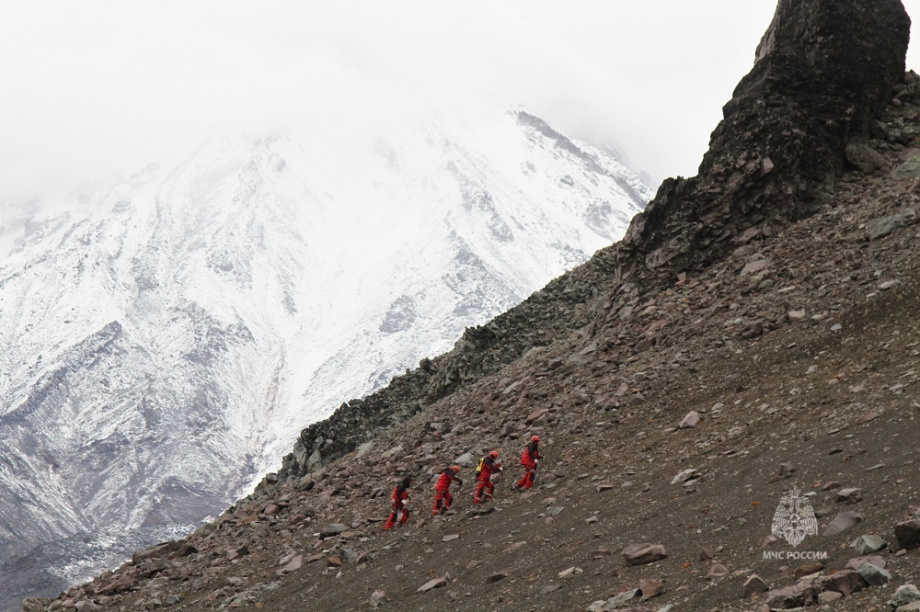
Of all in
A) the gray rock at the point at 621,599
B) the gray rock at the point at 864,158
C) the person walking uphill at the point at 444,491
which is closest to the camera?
the gray rock at the point at 621,599

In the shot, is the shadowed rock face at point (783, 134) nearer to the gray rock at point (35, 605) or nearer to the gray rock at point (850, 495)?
the gray rock at point (850, 495)

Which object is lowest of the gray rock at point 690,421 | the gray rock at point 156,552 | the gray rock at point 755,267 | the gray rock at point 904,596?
the gray rock at point 904,596

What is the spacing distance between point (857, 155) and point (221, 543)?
24.3 metres

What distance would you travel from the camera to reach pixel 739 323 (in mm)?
24750

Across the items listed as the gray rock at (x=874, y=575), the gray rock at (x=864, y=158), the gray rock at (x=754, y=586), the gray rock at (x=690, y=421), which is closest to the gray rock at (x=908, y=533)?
the gray rock at (x=874, y=575)

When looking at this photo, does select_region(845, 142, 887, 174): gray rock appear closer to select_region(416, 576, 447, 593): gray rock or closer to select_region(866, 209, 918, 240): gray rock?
select_region(866, 209, 918, 240): gray rock

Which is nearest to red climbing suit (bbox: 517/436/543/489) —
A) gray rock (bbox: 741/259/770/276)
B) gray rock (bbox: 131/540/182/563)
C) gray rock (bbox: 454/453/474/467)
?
gray rock (bbox: 454/453/474/467)

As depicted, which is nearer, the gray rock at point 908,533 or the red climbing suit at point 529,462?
the gray rock at point 908,533

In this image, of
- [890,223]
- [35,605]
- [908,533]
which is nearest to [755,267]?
[890,223]

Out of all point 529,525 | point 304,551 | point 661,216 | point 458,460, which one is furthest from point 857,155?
point 304,551

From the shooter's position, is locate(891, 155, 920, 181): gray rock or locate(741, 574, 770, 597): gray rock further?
locate(891, 155, 920, 181): gray rock

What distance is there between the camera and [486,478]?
2198 cm

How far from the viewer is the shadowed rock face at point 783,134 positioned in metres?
30.4

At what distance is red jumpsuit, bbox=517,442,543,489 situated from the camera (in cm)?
2158
